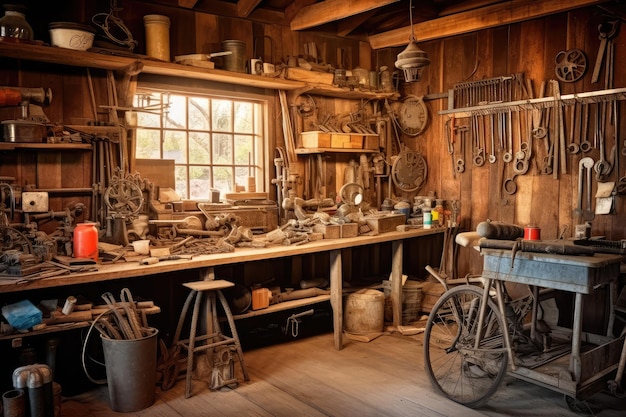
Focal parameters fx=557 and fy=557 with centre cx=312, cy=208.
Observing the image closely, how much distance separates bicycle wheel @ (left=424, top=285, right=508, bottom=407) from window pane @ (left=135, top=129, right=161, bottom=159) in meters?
2.66

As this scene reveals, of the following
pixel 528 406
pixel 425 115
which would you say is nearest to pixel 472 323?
pixel 528 406

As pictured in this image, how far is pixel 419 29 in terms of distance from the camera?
5.71 m

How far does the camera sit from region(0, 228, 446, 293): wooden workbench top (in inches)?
126

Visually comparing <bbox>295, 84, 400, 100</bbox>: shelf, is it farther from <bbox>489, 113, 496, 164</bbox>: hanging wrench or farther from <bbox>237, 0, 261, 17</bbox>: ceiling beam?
<bbox>489, 113, 496, 164</bbox>: hanging wrench

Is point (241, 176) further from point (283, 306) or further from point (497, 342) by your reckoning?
point (497, 342)

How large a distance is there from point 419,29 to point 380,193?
5.89 feet

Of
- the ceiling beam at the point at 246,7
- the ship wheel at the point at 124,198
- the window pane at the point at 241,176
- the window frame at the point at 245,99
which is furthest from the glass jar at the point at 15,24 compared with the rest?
the window pane at the point at 241,176

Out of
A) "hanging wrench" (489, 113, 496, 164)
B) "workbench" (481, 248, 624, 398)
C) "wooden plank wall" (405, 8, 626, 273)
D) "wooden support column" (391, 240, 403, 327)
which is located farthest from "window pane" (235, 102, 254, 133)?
"workbench" (481, 248, 624, 398)

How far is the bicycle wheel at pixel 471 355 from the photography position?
360 centimetres

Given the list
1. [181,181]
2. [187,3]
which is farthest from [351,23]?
[181,181]

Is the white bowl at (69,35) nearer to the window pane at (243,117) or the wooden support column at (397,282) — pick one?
the window pane at (243,117)

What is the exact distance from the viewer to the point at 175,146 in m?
4.93

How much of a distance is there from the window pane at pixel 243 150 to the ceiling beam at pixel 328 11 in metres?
1.22

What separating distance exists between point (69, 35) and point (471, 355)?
352 centimetres
